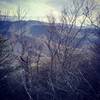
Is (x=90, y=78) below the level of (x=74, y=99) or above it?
above

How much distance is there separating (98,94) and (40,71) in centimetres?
564

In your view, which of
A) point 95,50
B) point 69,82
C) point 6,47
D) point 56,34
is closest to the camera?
point 69,82

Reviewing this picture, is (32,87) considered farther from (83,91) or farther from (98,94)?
(98,94)

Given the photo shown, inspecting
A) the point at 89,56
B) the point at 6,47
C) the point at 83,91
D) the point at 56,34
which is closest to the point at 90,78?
the point at 83,91

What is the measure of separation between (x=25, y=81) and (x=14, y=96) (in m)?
1.46

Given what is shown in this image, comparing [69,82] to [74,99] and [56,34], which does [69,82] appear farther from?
[56,34]

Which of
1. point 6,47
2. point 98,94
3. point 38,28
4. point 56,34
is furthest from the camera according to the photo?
point 38,28

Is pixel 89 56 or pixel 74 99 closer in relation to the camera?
pixel 74 99

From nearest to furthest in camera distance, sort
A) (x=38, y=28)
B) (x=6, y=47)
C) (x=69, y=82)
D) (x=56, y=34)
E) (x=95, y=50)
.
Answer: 1. (x=69, y=82)
2. (x=6, y=47)
3. (x=95, y=50)
4. (x=56, y=34)
5. (x=38, y=28)

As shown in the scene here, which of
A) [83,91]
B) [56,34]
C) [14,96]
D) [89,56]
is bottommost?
Result: [14,96]

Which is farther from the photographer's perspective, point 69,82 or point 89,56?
point 89,56

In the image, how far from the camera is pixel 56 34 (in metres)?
18.9

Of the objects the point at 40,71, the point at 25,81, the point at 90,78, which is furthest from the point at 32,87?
the point at 90,78

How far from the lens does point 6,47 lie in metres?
15.8
